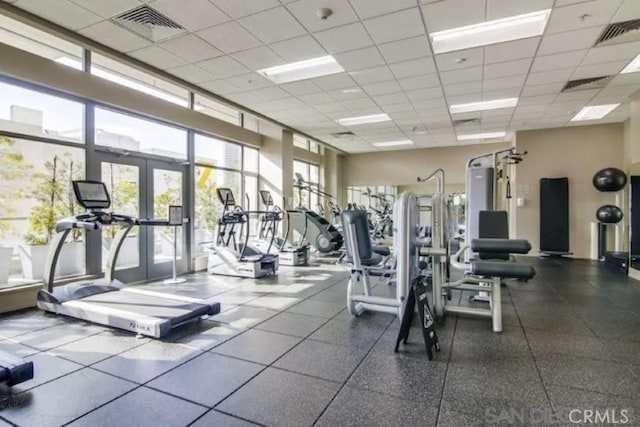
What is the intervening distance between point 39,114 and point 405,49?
4.82 metres

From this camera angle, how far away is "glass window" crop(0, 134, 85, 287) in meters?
4.12

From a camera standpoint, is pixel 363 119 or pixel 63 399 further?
pixel 363 119

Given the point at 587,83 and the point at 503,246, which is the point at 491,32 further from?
the point at 587,83

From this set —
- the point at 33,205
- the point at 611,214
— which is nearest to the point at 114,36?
the point at 33,205

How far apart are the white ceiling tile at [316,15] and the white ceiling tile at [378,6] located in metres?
0.09

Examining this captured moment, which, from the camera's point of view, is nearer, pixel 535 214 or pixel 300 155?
pixel 535 214

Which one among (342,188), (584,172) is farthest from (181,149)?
(584,172)

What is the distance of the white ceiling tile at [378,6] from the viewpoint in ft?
11.3

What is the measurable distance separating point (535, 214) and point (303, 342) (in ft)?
26.8

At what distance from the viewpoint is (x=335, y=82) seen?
5633 millimetres

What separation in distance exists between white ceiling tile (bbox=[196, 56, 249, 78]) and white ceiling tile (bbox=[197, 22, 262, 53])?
345 mm

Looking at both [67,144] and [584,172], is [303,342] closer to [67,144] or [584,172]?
[67,144]

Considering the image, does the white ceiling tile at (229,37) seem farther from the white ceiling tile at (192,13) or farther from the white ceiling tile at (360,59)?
the white ceiling tile at (360,59)

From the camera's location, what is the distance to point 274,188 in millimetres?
8719
